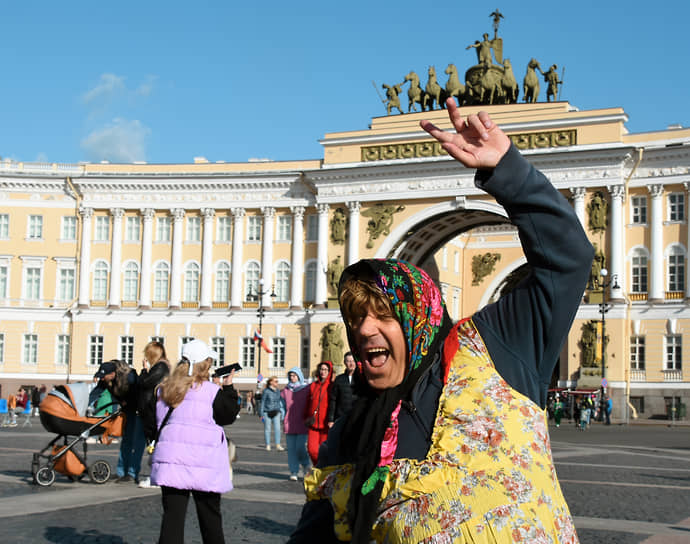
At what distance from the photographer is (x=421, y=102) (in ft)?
175

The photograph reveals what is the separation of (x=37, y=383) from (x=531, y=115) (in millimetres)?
29686

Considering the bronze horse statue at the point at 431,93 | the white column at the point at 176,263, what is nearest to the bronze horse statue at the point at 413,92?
the bronze horse statue at the point at 431,93

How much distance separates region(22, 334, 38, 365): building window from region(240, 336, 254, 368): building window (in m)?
11.6

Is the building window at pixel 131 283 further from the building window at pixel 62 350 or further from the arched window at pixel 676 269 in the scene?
the arched window at pixel 676 269

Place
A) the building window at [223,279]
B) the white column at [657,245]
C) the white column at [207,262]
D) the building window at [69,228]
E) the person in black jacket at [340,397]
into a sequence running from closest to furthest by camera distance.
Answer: the person in black jacket at [340,397]
the white column at [657,245]
the white column at [207,262]
the building window at [223,279]
the building window at [69,228]

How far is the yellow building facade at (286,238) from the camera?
152 feet

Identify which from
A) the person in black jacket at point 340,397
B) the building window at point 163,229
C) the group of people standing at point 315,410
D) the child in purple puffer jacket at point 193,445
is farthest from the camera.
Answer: the building window at point 163,229

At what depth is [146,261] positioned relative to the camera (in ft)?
181

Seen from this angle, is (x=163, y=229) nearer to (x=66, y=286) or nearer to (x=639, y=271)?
(x=66, y=286)

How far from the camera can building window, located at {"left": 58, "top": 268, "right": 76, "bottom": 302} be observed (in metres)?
56.1

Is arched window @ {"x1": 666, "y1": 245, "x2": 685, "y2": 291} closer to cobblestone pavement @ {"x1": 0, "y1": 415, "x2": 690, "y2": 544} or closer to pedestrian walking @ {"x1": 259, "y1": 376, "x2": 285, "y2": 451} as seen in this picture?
cobblestone pavement @ {"x1": 0, "y1": 415, "x2": 690, "y2": 544}

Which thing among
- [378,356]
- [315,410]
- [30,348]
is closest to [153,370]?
[315,410]

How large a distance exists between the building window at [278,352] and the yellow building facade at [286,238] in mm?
53

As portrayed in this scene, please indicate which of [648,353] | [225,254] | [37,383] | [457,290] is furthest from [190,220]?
[648,353]
